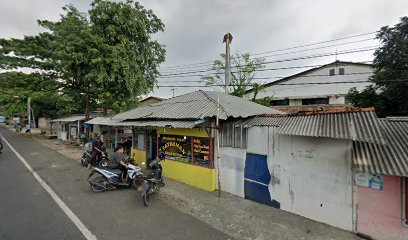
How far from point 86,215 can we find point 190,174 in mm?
3529

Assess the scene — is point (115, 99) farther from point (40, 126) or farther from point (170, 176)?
point (40, 126)

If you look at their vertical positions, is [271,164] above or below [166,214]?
above

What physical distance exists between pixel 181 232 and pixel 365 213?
4095mm

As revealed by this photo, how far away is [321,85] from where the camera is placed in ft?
73.4

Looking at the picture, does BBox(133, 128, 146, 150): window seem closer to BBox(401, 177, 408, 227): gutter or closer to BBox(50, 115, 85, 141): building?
BBox(401, 177, 408, 227): gutter

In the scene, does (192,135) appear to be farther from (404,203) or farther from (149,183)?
(404,203)

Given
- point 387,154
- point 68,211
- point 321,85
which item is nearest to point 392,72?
point 321,85

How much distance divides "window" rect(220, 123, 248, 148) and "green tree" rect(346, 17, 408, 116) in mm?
11740

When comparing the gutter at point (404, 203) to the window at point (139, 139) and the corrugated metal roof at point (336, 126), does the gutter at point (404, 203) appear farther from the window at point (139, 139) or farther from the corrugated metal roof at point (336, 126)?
the window at point (139, 139)

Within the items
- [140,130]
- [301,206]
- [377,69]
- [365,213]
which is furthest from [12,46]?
[377,69]

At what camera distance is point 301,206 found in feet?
17.5

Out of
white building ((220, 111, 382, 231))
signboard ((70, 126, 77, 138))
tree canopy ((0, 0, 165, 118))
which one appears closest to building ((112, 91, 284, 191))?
white building ((220, 111, 382, 231))

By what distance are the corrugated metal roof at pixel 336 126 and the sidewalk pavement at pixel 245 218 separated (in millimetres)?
2233

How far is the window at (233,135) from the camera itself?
21.4ft
